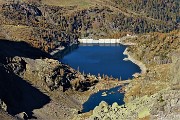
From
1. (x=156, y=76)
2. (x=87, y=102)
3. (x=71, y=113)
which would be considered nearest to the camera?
(x=71, y=113)

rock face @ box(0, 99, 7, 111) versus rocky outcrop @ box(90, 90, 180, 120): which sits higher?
rocky outcrop @ box(90, 90, 180, 120)

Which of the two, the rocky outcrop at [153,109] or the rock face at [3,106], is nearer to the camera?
the rocky outcrop at [153,109]

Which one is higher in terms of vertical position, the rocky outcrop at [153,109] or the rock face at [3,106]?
the rocky outcrop at [153,109]

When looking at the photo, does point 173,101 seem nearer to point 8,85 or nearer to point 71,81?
point 8,85

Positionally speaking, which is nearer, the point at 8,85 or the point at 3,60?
the point at 8,85

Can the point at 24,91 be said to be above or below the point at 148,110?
below

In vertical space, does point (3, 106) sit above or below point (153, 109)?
below

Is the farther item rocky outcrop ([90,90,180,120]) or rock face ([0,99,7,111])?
rock face ([0,99,7,111])

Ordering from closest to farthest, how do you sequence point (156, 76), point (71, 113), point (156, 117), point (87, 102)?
point (156, 117)
point (71, 113)
point (87, 102)
point (156, 76)

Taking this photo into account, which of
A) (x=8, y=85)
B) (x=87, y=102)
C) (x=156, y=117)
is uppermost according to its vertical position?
(x=156, y=117)

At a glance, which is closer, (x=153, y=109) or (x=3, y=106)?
(x=153, y=109)

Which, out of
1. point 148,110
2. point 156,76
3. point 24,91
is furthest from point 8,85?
point 148,110
